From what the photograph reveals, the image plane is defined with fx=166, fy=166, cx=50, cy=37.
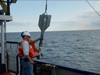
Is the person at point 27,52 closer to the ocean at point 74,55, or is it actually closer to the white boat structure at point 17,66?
the white boat structure at point 17,66

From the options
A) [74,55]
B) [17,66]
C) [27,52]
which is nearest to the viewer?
[27,52]

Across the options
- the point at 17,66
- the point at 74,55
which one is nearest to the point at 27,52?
the point at 17,66

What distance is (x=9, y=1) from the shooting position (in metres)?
5.84

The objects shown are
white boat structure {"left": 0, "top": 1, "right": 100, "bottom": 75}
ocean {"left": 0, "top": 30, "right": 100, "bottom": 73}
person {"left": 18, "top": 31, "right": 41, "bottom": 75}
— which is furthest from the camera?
Result: ocean {"left": 0, "top": 30, "right": 100, "bottom": 73}

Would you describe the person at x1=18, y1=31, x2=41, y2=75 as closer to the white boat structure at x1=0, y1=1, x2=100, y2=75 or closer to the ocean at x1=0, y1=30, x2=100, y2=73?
the white boat structure at x1=0, y1=1, x2=100, y2=75

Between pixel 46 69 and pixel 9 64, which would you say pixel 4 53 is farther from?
pixel 46 69

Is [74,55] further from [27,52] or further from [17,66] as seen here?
[27,52]

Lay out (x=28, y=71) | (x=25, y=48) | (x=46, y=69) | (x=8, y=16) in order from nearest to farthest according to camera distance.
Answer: (x=25, y=48), (x=28, y=71), (x=46, y=69), (x=8, y=16)

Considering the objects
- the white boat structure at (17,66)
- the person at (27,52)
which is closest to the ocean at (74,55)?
the white boat structure at (17,66)

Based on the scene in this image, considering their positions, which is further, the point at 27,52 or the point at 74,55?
the point at 74,55

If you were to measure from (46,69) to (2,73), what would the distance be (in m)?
1.63

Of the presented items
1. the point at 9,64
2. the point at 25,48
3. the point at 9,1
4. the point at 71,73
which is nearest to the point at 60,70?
the point at 71,73

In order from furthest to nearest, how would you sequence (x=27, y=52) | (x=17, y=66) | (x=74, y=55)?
(x=74, y=55) < (x=17, y=66) < (x=27, y=52)

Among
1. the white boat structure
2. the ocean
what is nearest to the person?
the white boat structure
